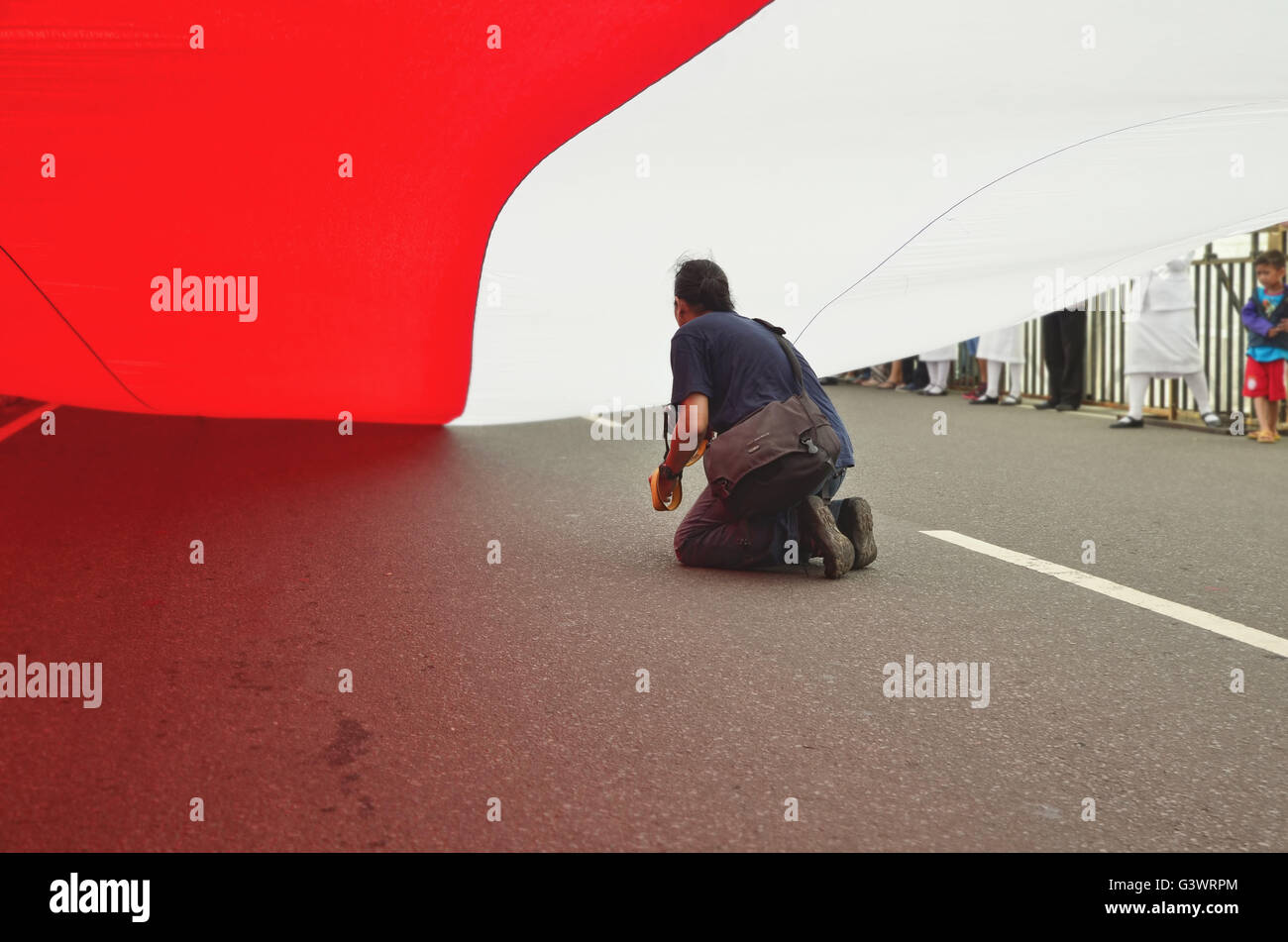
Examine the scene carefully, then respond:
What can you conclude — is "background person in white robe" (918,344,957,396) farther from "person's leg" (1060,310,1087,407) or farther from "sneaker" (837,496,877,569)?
"sneaker" (837,496,877,569)

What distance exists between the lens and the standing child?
11.6 m

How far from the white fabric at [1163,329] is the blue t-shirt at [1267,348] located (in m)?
1.18

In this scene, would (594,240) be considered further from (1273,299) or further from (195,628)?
(1273,299)

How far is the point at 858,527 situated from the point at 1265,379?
7104 millimetres

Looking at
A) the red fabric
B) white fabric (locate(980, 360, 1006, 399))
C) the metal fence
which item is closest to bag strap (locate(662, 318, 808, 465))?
the red fabric

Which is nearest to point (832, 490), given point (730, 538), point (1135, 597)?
point (730, 538)

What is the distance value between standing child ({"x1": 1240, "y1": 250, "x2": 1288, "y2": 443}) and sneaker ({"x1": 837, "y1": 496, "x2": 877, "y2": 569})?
693 cm

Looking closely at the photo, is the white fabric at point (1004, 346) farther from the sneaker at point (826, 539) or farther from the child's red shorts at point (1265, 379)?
the sneaker at point (826, 539)

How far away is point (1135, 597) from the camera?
5.77 meters

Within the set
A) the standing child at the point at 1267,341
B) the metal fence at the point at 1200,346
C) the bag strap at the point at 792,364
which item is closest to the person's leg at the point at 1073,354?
the metal fence at the point at 1200,346

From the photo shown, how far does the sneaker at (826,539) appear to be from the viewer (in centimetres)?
614

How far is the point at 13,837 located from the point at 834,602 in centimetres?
348

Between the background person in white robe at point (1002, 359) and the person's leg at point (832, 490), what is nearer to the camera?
the person's leg at point (832, 490)
